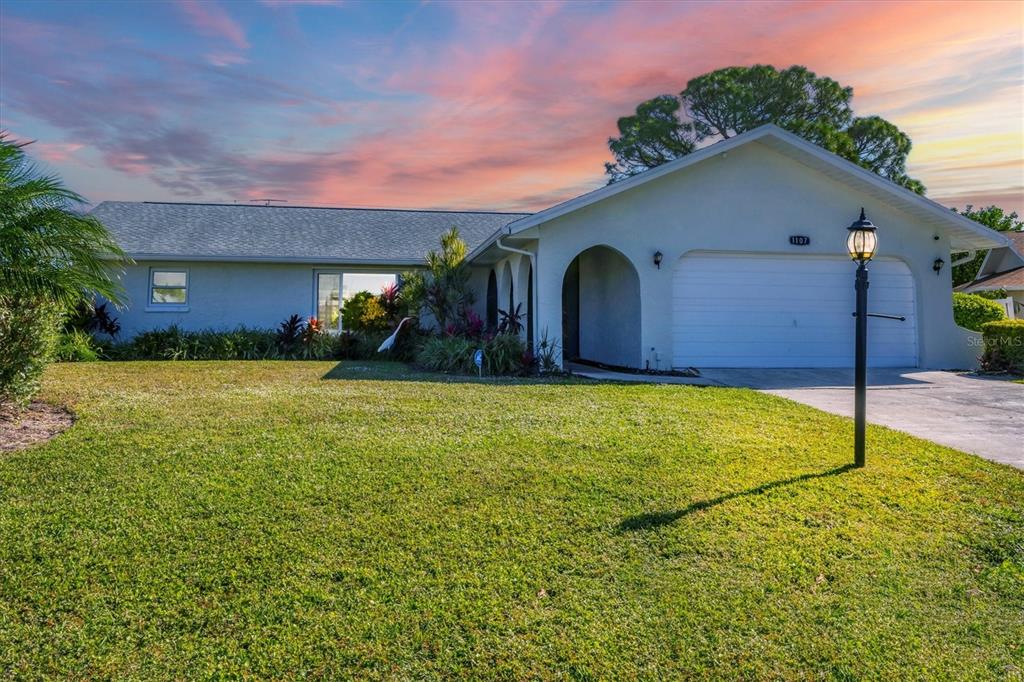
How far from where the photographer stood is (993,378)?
11.5 metres

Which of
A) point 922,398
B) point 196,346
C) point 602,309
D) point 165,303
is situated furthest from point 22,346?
point 922,398

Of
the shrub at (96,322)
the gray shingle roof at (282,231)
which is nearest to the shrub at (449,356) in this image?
the gray shingle roof at (282,231)

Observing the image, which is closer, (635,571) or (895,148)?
(635,571)

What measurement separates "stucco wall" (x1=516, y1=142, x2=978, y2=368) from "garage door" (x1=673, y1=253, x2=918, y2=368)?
258 millimetres

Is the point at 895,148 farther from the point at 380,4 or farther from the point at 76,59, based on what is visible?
the point at 76,59

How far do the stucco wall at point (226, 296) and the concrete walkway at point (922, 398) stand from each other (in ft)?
27.6

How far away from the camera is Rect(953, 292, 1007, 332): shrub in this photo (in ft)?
56.2

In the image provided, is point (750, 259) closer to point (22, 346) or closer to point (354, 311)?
point (354, 311)

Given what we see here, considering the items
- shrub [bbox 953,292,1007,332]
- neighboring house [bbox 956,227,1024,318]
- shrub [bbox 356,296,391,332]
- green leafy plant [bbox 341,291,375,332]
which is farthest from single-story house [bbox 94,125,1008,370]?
neighboring house [bbox 956,227,1024,318]

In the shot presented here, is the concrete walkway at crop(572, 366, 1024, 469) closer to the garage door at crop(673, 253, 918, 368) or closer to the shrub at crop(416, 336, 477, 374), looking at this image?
the garage door at crop(673, 253, 918, 368)

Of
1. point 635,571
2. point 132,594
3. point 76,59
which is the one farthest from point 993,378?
point 76,59

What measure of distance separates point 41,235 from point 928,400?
10795mm

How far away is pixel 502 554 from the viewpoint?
3848mm

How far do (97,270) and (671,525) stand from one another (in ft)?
19.0
